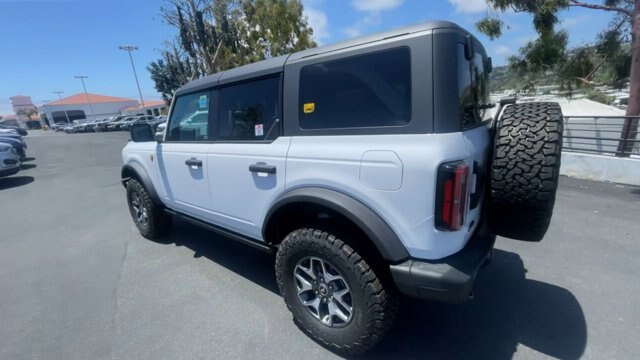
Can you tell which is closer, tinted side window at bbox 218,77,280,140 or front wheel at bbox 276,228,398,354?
front wheel at bbox 276,228,398,354

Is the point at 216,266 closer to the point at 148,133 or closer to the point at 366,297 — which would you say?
the point at 148,133

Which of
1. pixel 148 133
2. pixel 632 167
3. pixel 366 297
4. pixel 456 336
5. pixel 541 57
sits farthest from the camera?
Answer: pixel 541 57

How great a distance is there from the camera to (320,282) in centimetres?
225

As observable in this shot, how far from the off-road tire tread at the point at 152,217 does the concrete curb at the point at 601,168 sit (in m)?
7.80

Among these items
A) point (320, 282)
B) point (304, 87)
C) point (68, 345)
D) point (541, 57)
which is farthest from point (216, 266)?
point (541, 57)

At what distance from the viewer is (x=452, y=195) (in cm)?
164

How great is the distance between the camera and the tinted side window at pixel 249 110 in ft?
8.00

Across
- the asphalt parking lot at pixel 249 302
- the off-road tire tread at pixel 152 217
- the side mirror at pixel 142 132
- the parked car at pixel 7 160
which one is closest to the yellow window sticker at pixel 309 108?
the asphalt parking lot at pixel 249 302

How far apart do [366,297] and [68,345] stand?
236cm

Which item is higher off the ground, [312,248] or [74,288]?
[312,248]

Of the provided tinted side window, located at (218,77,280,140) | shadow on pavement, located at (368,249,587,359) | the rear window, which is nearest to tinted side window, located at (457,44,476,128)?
the rear window

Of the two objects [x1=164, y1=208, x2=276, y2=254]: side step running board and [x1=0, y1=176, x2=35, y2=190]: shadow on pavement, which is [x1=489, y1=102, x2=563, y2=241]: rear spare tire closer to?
[x1=164, y1=208, x2=276, y2=254]: side step running board

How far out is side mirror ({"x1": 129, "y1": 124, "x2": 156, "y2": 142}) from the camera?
12.7 feet

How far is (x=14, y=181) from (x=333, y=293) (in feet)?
39.5
